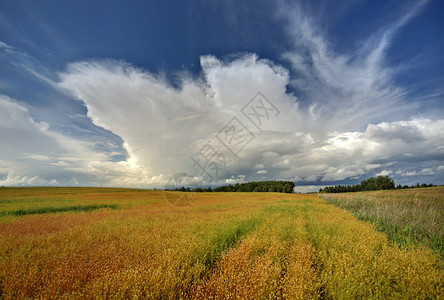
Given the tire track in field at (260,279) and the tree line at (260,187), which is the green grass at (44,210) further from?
the tree line at (260,187)

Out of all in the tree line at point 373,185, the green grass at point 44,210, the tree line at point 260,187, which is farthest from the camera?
the tree line at point 260,187

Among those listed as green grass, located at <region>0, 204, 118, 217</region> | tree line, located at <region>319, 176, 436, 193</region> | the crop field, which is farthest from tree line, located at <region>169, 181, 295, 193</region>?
the crop field

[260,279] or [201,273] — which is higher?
[260,279]

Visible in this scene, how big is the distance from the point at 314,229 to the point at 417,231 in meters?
5.27

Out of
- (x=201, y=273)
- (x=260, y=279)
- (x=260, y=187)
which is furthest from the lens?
(x=260, y=187)

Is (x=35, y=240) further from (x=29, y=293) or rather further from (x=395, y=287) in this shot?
(x=395, y=287)

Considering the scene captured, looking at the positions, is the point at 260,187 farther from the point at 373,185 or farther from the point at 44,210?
the point at 44,210

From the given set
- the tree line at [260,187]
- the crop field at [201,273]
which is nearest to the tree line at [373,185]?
the tree line at [260,187]

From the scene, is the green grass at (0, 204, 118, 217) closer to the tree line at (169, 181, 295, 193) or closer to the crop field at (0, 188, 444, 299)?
the crop field at (0, 188, 444, 299)

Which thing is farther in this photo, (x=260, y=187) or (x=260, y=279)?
(x=260, y=187)

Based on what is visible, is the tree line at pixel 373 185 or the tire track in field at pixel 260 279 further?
the tree line at pixel 373 185

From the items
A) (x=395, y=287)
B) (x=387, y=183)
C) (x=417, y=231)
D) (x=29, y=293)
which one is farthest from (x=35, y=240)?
(x=387, y=183)

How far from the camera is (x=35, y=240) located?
222 inches

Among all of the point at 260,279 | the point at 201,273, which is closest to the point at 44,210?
the point at 201,273
